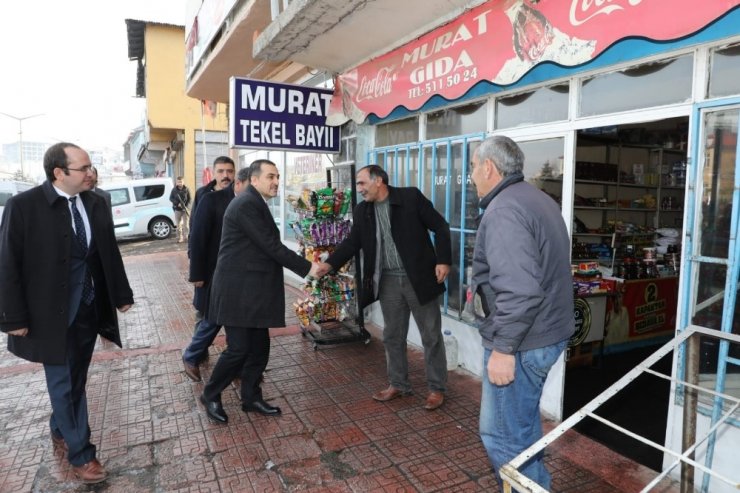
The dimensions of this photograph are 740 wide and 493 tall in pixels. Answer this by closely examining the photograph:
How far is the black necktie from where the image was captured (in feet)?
9.80

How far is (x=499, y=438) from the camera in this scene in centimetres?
234

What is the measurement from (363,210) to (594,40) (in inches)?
80.3

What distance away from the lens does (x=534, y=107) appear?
12.7 ft

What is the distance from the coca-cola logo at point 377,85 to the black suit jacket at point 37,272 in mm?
3068

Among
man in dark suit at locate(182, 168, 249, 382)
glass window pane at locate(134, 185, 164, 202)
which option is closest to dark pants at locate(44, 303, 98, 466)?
man in dark suit at locate(182, 168, 249, 382)

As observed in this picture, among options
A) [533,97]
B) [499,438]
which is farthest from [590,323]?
[499,438]

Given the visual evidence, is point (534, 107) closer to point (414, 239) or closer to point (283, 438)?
point (414, 239)

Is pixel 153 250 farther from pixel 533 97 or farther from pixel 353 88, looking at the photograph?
pixel 533 97

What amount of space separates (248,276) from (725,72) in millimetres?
3095

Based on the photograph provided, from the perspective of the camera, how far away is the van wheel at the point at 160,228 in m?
16.4

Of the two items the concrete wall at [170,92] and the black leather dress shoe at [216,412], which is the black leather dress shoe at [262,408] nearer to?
the black leather dress shoe at [216,412]

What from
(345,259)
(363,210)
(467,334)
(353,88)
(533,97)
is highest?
(353,88)

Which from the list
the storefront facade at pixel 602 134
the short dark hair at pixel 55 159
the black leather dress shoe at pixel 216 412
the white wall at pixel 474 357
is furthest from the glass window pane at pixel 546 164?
the short dark hair at pixel 55 159

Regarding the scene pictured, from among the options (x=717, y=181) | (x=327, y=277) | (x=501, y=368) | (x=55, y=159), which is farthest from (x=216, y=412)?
(x=717, y=181)
